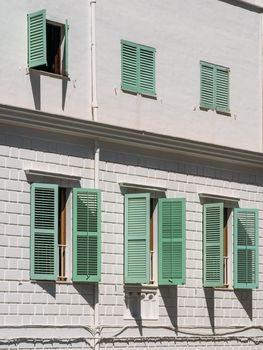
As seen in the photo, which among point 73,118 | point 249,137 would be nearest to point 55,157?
point 73,118

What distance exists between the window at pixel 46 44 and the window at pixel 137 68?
1841mm

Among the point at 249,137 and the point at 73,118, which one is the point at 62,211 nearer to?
the point at 73,118

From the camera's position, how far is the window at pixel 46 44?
26.3 m

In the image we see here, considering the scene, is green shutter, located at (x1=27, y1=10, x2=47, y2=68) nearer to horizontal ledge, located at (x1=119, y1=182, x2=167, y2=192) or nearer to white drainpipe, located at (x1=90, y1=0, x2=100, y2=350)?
white drainpipe, located at (x1=90, y1=0, x2=100, y2=350)

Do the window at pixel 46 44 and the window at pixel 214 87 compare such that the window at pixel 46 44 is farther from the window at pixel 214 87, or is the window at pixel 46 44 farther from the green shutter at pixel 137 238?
the window at pixel 214 87

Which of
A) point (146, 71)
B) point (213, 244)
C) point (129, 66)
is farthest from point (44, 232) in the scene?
point (213, 244)

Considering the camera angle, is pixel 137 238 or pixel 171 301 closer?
pixel 137 238

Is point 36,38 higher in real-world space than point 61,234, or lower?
higher

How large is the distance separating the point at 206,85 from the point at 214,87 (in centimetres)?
29

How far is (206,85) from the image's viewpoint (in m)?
30.9

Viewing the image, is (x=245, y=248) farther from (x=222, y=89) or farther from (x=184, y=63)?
(x=184, y=63)

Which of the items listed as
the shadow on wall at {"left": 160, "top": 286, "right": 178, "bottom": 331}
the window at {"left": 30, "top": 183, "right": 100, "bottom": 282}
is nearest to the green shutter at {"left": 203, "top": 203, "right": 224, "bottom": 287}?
the shadow on wall at {"left": 160, "top": 286, "right": 178, "bottom": 331}

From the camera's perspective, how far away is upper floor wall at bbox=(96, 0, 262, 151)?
2845 centimetres

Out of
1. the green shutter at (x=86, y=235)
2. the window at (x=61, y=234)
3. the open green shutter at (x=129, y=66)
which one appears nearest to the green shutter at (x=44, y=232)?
the window at (x=61, y=234)
